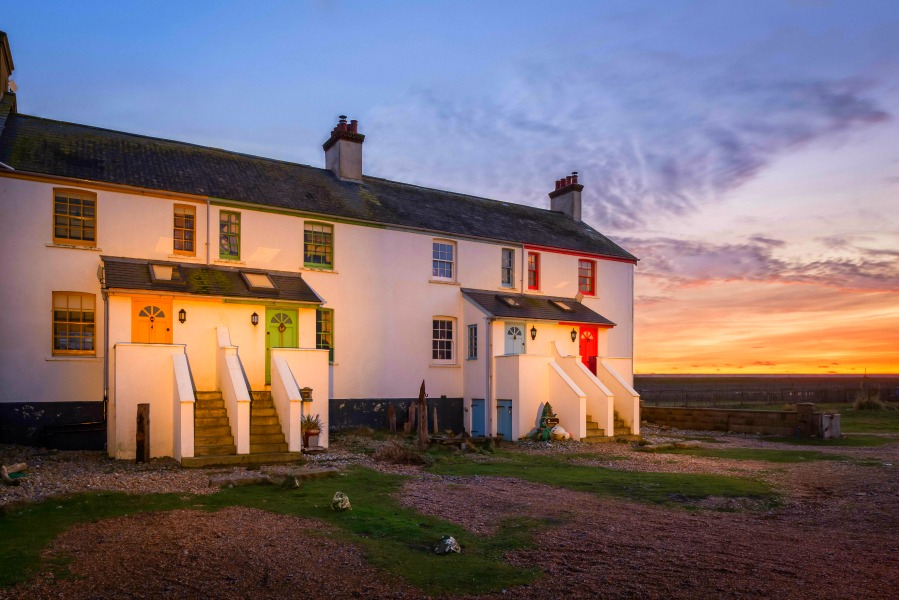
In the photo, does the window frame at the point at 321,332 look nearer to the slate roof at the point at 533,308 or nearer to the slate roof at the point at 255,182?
the slate roof at the point at 255,182

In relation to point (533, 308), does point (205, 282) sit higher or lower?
higher

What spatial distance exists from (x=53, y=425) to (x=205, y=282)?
545 cm

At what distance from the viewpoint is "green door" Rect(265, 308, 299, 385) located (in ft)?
65.3

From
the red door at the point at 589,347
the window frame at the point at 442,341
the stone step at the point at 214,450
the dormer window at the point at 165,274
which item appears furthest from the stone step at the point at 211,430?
the red door at the point at 589,347

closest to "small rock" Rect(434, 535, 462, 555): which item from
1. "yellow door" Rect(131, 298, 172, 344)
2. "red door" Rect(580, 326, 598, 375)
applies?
"yellow door" Rect(131, 298, 172, 344)

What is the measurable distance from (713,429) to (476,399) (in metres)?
11.8

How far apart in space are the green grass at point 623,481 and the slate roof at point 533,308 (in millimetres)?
7214

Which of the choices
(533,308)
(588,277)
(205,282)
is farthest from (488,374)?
(205,282)

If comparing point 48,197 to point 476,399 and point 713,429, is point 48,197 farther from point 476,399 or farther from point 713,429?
point 713,429

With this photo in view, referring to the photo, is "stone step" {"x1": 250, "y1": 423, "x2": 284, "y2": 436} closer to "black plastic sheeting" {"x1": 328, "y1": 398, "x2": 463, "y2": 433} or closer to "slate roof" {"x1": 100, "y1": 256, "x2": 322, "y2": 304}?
"slate roof" {"x1": 100, "y1": 256, "x2": 322, "y2": 304}

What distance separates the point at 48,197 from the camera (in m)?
18.5

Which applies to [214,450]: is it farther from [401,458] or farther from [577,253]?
[577,253]

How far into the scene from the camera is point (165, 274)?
18.9 m

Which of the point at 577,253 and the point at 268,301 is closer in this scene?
the point at 268,301
